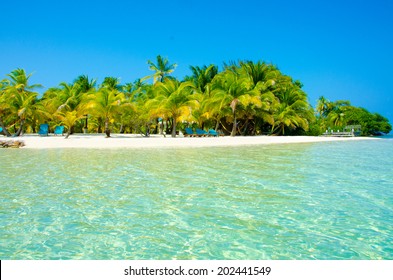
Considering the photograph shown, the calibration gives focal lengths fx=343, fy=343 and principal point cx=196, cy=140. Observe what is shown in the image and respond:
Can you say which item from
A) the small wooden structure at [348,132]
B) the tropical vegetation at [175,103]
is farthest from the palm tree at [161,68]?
the small wooden structure at [348,132]

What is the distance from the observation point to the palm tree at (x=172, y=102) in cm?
2320

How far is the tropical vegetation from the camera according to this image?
23.3 m

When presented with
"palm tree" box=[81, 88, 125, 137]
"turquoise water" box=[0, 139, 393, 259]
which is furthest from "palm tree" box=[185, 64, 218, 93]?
"turquoise water" box=[0, 139, 393, 259]

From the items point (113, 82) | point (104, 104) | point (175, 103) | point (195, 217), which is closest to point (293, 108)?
point (175, 103)

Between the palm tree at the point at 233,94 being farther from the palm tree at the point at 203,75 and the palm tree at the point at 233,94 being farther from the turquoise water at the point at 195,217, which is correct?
the turquoise water at the point at 195,217

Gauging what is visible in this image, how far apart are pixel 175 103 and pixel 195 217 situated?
64.6 ft

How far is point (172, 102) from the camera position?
23.4 meters

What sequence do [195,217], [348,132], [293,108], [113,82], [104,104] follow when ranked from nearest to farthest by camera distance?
[195,217] < [104,104] < [293,108] < [113,82] < [348,132]

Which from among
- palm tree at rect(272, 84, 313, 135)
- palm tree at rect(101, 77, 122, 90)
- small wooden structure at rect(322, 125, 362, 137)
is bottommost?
small wooden structure at rect(322, 125, 362, 137)

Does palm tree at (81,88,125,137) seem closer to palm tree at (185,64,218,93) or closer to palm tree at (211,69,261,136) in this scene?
palm tree at (211,69,261,136)

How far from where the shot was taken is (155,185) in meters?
6.41

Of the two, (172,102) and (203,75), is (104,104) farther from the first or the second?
(203,75)

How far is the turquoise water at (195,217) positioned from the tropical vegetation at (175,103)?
1637 cm
